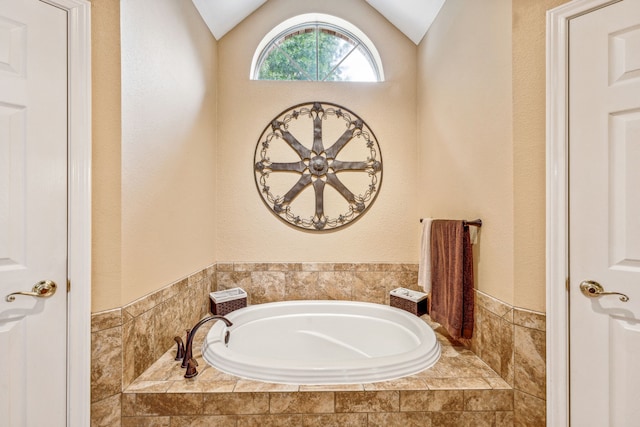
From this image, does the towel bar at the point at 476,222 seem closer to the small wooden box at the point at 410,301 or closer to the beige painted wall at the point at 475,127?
the beige painted wall at the point at 475,127

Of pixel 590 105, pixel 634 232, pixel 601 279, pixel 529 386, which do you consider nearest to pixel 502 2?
pixel 590 105

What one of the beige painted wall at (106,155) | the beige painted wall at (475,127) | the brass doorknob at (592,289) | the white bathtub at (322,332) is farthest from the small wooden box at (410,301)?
the beige painted wall at (106,155)

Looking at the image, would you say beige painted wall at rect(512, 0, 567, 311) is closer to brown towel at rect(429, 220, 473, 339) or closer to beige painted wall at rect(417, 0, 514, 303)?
beige painted wall at rect(417, 0, 514, 303)

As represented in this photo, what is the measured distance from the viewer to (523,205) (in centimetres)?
127

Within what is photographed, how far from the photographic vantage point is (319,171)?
7.71 ft

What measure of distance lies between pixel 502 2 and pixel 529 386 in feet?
5.92

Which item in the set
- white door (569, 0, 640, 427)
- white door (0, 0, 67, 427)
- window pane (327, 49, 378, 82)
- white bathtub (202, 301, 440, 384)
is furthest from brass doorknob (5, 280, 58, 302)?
window pane (327, 49, 378, 82)

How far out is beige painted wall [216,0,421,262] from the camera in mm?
2365

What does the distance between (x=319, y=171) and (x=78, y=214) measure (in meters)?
1.60

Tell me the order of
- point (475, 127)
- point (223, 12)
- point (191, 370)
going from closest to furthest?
point (191, 370) → point (475, 127) → point (223, 12)

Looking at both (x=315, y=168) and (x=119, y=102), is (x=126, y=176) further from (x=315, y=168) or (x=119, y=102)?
(x=315, y=168)

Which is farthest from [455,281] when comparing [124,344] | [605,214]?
[124,344]

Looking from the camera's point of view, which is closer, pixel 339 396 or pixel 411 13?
pixel 339 396

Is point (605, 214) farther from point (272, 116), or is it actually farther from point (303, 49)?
point (303, 49)
